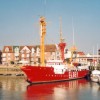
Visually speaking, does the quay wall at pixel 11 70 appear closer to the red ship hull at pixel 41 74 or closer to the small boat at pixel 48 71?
the small boat at pixel 48 71

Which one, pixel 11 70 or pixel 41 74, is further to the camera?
pixel 11 70

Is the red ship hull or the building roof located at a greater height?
the building roof

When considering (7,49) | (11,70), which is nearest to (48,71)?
(11,70)

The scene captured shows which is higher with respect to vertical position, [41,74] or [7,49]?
[7,49]

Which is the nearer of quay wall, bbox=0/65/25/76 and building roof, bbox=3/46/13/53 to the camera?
quay wall, bbox=0/65/25/76

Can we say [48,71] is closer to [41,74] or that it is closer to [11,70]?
[41,74]

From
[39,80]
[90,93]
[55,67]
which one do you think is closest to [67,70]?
[55,67]

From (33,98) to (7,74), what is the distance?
62.0 meters

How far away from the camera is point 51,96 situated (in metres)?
60.0

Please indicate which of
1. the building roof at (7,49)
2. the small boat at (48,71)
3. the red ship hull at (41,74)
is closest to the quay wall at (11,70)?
the small boat at (48,71)

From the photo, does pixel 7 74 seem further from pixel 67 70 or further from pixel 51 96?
pixel 51 96

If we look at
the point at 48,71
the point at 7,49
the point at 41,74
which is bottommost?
the point at 41,74

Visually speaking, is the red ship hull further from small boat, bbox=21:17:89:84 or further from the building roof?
the building roof

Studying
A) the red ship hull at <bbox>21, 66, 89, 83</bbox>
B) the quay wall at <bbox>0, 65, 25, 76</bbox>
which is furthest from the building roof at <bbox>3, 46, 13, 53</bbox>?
the red ship hull at <bbox>21, 66, 89, 83</bbox>
